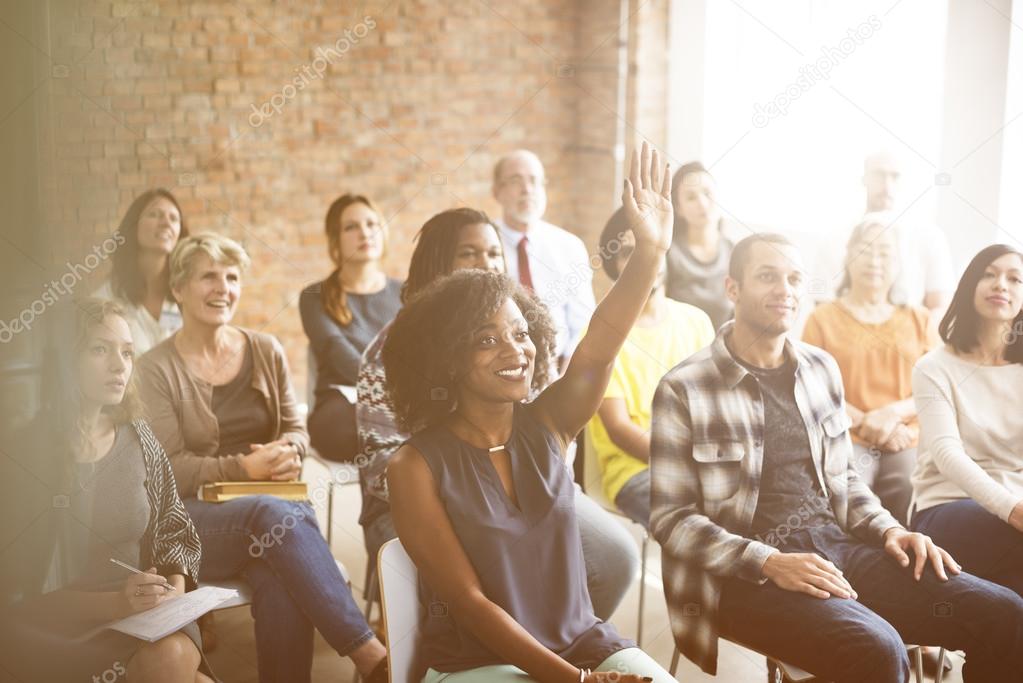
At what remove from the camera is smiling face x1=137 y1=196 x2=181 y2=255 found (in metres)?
2.76

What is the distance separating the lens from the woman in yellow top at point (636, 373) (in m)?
2.63

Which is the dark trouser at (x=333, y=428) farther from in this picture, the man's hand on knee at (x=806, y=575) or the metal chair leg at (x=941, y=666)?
the metal chair leg at (x=941, y=666)

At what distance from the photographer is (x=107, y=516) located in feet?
7.77

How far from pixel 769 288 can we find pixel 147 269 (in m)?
1.49

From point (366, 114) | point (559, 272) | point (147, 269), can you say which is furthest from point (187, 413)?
point (366, 114)

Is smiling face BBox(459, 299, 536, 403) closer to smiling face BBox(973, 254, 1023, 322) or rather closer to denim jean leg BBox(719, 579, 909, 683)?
denim jean leg BBox(719, 579, 909, 683)

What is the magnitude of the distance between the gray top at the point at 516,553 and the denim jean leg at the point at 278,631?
480mm

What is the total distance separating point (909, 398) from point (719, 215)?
67cm

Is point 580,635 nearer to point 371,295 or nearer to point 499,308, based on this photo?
point 499,308

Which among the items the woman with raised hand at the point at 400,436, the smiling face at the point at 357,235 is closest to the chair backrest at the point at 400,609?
the woman with raised hand at the point at 400,436

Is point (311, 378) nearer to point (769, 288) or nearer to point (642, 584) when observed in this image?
point (642, 584)

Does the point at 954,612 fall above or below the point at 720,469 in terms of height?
below

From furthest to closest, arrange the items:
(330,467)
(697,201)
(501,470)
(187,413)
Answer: (330,467), (697,201), (187,413), (501,470)

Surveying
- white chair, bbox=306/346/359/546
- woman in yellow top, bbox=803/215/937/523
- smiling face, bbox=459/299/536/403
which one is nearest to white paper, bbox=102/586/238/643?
white chair, bbox=306/346/359/546
